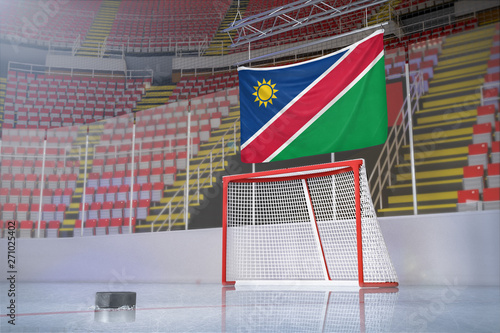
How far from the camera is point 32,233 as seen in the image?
560cm

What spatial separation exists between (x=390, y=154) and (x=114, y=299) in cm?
353

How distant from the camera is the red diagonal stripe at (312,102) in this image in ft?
14.6

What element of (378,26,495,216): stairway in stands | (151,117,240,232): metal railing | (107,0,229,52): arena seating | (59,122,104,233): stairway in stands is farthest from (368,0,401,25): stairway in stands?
(59,122,104,233): stairway in stands

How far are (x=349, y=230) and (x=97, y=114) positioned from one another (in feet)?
31.3

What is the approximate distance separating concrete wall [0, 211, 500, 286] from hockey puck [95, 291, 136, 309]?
277 cm

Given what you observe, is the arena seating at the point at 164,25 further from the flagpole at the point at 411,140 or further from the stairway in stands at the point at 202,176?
the flagpole at the point at 411,140

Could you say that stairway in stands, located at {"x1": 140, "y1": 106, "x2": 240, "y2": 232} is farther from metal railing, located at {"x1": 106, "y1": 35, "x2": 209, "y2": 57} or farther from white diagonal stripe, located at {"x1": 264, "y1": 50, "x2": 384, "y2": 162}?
→ metal railing, located at {"x1": 106, "y1": 35, "x2": 209, "y2": 57}

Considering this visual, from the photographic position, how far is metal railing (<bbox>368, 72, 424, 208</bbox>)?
182 inches

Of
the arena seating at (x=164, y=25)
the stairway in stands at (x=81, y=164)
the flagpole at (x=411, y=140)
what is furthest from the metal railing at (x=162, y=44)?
the flagpole at (x=411, y=140)

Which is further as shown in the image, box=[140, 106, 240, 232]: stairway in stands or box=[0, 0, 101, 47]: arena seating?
Result: box=[0, 0, 101, 47]: arena seating

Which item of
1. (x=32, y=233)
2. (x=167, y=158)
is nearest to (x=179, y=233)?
(x=167, y=158)

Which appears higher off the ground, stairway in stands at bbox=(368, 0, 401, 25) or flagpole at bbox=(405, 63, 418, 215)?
stairway in stands at bbox=(368, 0, 401, 25)

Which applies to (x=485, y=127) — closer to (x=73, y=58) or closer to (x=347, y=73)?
(x=347, y=73)

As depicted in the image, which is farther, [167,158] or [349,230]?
[167,158]
